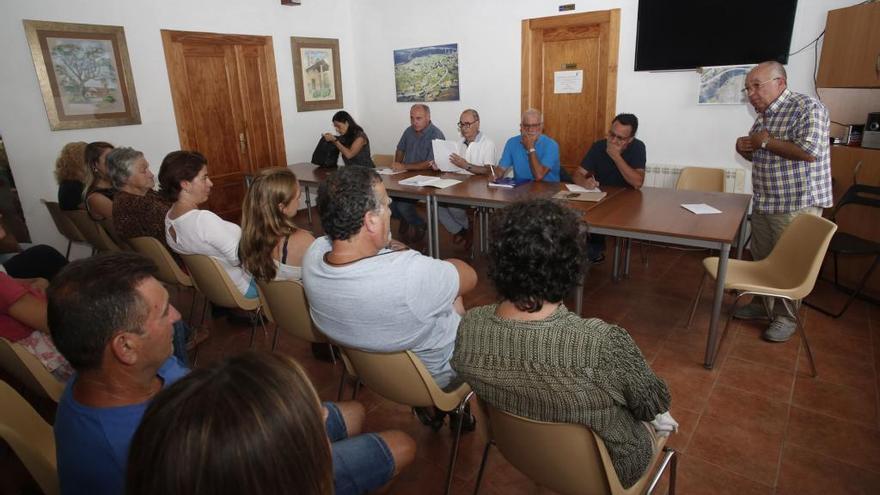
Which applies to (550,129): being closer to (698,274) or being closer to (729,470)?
(698,274)

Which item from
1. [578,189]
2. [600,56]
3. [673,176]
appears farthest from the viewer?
[600,56]

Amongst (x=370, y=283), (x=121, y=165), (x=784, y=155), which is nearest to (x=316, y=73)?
(x=121, y=165)

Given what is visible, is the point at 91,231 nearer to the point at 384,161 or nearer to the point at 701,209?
the point at 384,161

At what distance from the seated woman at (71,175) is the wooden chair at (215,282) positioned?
5.72 ft

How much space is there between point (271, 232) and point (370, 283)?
90 cm

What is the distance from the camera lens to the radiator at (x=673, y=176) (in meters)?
4.43

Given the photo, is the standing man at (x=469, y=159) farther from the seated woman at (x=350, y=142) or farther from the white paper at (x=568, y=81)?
the white paper at (x=568, y=81)

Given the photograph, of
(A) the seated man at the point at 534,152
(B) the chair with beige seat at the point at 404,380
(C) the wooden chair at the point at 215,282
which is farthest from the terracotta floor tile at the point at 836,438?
(C) the wooden chair at the point at 215,282

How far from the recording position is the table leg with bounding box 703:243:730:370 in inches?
96.6

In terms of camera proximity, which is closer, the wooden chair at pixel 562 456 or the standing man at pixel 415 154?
the wooden chair at pixel 562 456

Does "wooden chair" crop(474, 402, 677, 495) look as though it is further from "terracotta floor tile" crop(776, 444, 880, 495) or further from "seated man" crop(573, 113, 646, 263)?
"seated man" crop(573, 113, 646, 263)

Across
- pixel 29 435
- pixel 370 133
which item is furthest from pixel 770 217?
pixel 370 133

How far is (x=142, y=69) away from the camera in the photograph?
4.85 m

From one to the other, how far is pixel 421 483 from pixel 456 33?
517cm
